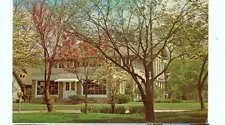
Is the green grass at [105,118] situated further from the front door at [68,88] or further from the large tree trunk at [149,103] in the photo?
the front door at [68,88]

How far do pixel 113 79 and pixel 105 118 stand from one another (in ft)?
1.54

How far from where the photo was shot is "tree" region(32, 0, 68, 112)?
15.0 ft

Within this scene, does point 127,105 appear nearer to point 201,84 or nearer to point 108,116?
point 108,116

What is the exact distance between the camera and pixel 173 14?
442 cm

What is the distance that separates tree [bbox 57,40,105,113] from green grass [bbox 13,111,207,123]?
139 millimetres

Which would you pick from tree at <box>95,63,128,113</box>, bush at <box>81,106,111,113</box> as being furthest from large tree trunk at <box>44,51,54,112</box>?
tree at <box>95,63,128,113</box>

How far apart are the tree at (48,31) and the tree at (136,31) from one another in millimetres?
243

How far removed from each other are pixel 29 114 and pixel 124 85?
1210 millimetres

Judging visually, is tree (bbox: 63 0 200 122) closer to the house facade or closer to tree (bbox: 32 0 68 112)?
the house facade

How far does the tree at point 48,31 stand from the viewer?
180 inches

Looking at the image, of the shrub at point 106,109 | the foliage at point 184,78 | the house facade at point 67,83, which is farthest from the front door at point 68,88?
the foliage at point 184,78
